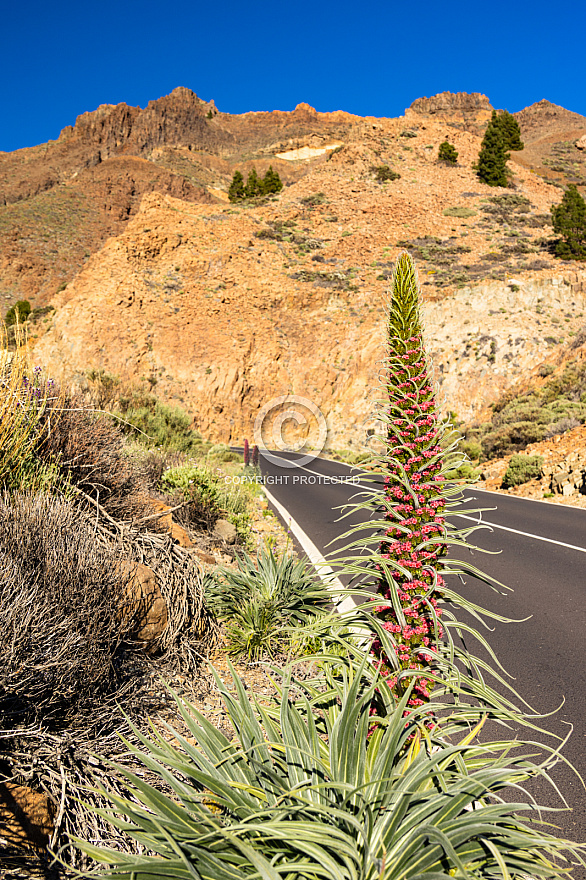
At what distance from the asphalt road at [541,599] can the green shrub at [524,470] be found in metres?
1.86

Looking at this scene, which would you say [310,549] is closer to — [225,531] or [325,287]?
[225,531]

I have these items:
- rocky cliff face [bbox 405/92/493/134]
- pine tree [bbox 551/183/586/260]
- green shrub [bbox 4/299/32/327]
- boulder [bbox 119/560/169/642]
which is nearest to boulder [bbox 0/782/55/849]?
boulder [bbox 119/560/169/642]

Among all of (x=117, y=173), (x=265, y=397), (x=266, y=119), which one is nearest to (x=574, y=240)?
(x=265, y=397)

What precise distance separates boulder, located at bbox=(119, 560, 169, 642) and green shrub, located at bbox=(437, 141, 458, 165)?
5460 centimetres

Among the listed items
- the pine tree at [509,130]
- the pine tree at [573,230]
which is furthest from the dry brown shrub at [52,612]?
the pine tree at [509,130]

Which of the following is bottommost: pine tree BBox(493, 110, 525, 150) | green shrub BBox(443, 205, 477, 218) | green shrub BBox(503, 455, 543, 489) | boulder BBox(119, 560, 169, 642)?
boulder BBox(119, 560, 169, 642)

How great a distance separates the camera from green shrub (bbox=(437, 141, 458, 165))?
157ft

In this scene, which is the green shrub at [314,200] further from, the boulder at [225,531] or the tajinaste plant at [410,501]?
the tajinaste plant at [410,501]

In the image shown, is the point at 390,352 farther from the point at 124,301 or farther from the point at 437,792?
the point at 124,301

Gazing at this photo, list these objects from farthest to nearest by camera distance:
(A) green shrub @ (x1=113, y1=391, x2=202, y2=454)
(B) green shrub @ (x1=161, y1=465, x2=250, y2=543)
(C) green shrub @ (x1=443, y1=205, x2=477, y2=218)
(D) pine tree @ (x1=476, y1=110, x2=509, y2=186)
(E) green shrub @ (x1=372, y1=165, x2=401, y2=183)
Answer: (E) green shrub @ (x1=372, y1=165, x2=401, y2=183) → (D) pine tree @ (x1=476, y1=110, x2=509, y2=186) → (C) green shrub @ (x1=443, y1=205, x2=477, y2=218) → (A) green shrub @ (x1=113, y1=391, x2=202, y2=454) → (B) green shrub @ (x1=161, y1=465, x2=250, y2=543)

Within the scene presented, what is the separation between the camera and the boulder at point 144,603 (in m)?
3.18

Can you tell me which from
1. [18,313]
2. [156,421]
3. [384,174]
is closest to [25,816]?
[18,313]

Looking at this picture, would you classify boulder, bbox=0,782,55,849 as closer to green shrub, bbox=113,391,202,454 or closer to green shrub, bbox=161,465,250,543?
green shrub, bbox=161,465,250,543

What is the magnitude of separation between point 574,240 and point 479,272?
20.0 feet
